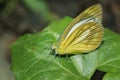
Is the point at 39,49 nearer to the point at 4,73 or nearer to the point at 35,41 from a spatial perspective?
the point at 35,41

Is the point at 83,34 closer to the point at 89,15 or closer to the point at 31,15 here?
the point at 89,15

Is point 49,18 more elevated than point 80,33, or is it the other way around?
point 49,18

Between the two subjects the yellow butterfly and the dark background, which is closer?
the yellow butterfly

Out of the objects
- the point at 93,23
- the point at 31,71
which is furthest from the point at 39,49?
the point at 93,23

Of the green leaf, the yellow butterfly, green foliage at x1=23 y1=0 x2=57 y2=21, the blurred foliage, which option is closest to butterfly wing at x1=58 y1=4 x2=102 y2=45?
the yellow butterfly

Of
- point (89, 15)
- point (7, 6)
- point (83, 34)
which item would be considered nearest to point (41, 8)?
point (7, 6)

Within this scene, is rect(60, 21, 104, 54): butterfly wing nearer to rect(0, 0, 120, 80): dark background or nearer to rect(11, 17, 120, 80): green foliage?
rect(11, 17, 120, 80): green foliage

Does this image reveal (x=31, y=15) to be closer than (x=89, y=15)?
No
